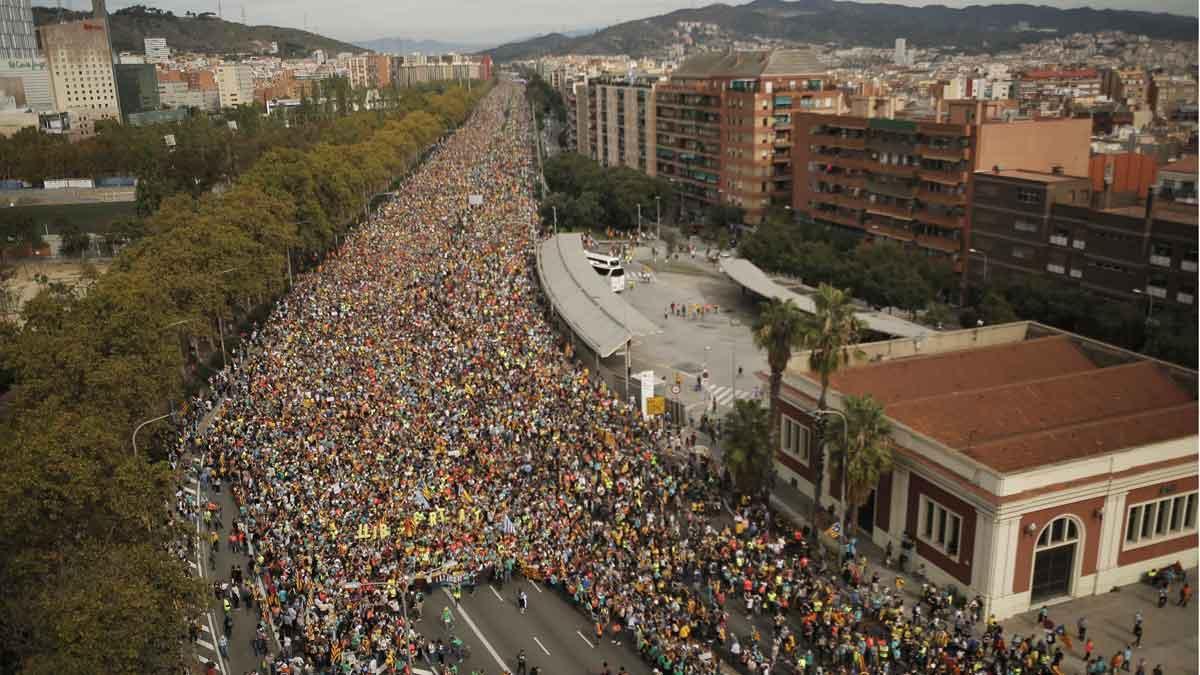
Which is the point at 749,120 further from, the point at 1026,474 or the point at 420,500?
the point at 1026,474

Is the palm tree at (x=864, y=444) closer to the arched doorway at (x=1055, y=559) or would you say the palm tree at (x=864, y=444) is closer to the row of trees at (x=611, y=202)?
the arched doorway at (x=1055, y=559)

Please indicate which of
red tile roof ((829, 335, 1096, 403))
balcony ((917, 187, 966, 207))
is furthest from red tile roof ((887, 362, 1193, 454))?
balcony ((917, 187, 966, 207))

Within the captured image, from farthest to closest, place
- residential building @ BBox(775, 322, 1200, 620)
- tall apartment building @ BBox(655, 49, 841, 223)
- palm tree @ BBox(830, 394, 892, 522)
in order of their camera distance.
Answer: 1. tall apartment building @ BBox(655, 49, 841, 223)
2. palm tree @ BBox(830, 394, 892, 522)
3. residential building @ BBox(775, 322, 1200, 620)

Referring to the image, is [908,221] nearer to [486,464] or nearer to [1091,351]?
[1091,351]

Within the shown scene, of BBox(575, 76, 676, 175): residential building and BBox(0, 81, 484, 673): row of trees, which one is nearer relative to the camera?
BBox(0, 81, 484, 673): row of trees

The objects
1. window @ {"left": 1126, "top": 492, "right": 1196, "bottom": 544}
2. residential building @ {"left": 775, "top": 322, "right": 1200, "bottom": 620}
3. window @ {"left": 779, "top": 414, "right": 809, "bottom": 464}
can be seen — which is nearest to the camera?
residential building @ {"left": 775, "top": 322, "right": 1200, "bottom": 620}

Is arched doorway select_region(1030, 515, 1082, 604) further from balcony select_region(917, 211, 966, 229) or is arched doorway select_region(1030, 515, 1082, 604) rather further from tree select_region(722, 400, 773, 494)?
balcony select_region(917, 211, 966, 229)

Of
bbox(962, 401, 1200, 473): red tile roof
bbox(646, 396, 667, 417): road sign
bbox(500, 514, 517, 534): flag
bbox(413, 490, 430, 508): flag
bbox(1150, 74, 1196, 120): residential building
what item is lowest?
bbox(646, 396, 667, 417): road sign
